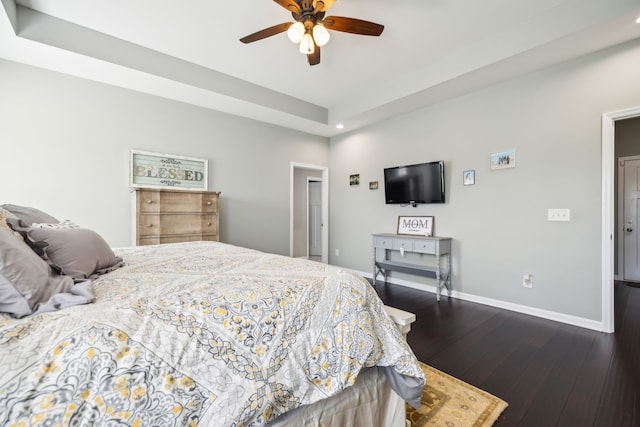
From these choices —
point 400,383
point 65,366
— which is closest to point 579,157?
point 400,383

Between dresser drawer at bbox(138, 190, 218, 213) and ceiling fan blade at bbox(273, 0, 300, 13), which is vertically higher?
ceiling fan blade at bbox(273, 0, 300, 13)

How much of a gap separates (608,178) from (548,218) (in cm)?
58

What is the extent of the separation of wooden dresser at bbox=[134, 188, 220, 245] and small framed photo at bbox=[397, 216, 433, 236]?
2648mm

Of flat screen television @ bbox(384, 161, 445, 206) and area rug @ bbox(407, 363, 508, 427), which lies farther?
flat screen television @ bbox(384, 161, 445, 206)

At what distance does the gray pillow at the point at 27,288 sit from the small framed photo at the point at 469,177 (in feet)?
12.2

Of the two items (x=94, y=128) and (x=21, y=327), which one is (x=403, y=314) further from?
(x=94, y=128)

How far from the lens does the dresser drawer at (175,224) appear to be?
3033 millimetres

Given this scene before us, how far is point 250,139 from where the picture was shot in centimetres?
428

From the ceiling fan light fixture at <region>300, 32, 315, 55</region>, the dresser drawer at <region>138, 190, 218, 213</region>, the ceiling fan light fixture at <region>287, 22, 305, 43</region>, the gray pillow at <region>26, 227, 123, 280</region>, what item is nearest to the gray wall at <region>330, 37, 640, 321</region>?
the ceiling fan light fixture at <region>300, 32, 315, 55</region>

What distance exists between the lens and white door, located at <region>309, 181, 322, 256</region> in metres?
6.55

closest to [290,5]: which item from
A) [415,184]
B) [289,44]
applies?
[289,44]

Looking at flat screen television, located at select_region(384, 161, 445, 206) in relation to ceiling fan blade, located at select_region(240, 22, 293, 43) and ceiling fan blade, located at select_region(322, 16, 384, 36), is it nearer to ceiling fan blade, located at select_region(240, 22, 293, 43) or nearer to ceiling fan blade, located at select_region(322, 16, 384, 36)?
ceiling fan blade, located at select_region(322, 16, 384, 36)

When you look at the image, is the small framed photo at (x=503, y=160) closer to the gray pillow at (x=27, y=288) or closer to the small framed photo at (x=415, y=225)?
the small framed photo at (x=415, y=225)

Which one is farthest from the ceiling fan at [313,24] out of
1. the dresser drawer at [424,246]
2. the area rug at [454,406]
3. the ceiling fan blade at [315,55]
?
the area rug at [454,406]
